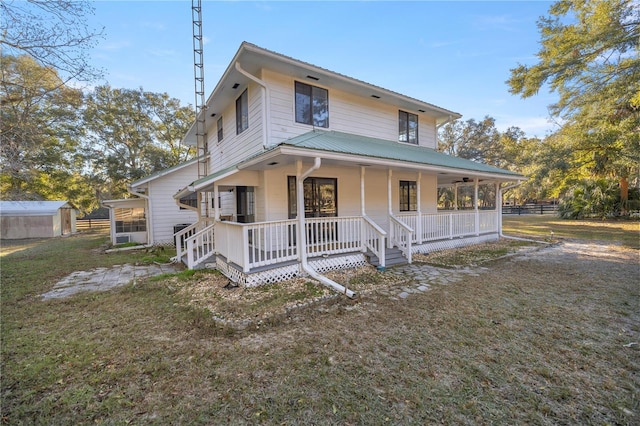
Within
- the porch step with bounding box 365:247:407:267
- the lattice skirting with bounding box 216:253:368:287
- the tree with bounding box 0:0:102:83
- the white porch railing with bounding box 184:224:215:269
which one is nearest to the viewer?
the tree with bounding box 0:0:102:83

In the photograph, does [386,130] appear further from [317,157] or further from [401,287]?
[401,287]

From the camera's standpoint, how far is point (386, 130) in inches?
417

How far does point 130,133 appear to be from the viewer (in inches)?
A: 864

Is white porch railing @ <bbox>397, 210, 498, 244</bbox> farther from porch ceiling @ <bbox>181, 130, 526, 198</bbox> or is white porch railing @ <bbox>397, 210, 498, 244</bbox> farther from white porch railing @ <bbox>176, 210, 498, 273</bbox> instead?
porch ceiling @ <bbox>181, 130, 526, 198</bbox>

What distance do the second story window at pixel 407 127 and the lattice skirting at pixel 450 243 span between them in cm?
459

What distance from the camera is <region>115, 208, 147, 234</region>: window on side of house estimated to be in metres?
14.2

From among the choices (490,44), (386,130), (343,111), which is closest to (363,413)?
(343,111)

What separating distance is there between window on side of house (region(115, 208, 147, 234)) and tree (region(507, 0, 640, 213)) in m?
21.5

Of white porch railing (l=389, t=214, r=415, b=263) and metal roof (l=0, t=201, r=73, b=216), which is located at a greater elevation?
metal roof (l=0, t=201, r=73, b=216)

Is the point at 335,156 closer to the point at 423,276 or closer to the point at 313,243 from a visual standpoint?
the point at 313,243

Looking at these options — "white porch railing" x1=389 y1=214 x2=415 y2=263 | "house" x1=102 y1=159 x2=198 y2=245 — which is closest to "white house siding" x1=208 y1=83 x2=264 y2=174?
"house" x1=102 y1=159 x2=198 y2=245

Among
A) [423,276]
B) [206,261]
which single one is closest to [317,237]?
[423,276]

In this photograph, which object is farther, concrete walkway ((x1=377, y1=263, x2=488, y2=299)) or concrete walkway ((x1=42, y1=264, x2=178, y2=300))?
concrete walkway ((x1=42, y1=264, x2=178, y2=300))

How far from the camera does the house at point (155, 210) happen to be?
12719 millimetres
